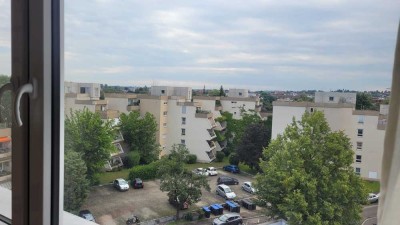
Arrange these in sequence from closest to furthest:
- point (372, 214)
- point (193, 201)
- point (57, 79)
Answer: point (372, 214)
point (193, 201)
point (57, 79)

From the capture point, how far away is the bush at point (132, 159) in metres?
0.91

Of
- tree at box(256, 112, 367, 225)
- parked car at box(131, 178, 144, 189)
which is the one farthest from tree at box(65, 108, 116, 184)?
tree at box(256, 112, 367, 225)

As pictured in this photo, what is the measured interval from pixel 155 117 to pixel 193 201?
252 mm

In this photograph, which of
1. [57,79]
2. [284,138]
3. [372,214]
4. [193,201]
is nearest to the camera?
[372,214]

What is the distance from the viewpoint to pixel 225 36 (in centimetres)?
76

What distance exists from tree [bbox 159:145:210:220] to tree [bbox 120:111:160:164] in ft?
0.17

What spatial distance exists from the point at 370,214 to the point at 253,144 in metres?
0.27

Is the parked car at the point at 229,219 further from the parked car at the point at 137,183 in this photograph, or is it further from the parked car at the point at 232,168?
the parked car at the point at 137,183

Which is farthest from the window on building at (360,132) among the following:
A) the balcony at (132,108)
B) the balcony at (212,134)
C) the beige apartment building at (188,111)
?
the balcony at (132,108)

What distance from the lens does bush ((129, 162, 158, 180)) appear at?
88cm

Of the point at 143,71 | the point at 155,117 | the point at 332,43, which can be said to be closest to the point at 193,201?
the point at 155,117

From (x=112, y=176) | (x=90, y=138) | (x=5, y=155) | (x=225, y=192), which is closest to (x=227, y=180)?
(x=225, y=192)

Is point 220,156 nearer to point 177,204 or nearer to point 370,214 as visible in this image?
point 177,204

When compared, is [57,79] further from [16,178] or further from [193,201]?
[193,201]
